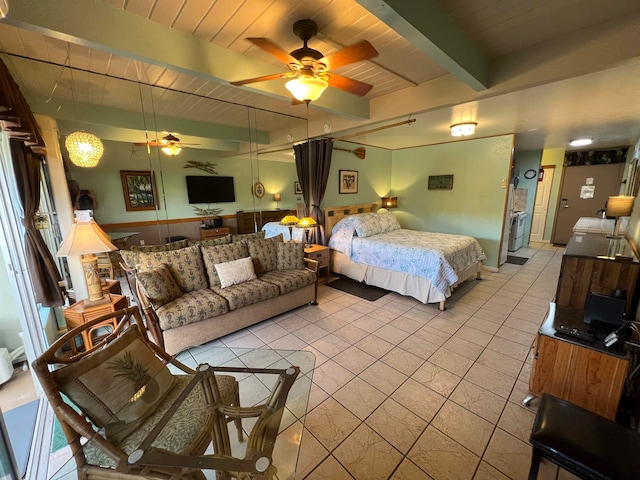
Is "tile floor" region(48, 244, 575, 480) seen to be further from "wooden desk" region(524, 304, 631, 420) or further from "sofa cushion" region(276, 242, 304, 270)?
"sofa cushion" region(276, 242, 304, 270)

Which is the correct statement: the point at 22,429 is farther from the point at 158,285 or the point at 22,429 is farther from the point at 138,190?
the point at 138,190

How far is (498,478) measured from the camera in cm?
132

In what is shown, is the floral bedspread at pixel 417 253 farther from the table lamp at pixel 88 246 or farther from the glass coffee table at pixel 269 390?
the table lamp at pixel 88 246

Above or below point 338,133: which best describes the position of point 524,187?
below

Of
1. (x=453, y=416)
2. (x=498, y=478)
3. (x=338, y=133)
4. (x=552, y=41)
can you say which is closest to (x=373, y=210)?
(x=338, y=133)

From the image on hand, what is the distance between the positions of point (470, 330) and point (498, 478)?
1.58 m

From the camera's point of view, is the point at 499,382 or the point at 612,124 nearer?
the point at 499,382

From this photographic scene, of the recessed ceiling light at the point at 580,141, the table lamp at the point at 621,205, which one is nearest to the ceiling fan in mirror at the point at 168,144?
the table lamp at the point at 621,205

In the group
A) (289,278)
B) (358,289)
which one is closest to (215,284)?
(289,278)

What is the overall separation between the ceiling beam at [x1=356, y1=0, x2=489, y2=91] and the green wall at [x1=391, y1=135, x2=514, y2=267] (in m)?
2.84

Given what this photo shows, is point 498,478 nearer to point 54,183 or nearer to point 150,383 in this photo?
point 150,383

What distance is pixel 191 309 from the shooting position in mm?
2309

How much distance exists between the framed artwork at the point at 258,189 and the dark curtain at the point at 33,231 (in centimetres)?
211

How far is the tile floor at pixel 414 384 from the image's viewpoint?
1417 millimetres
